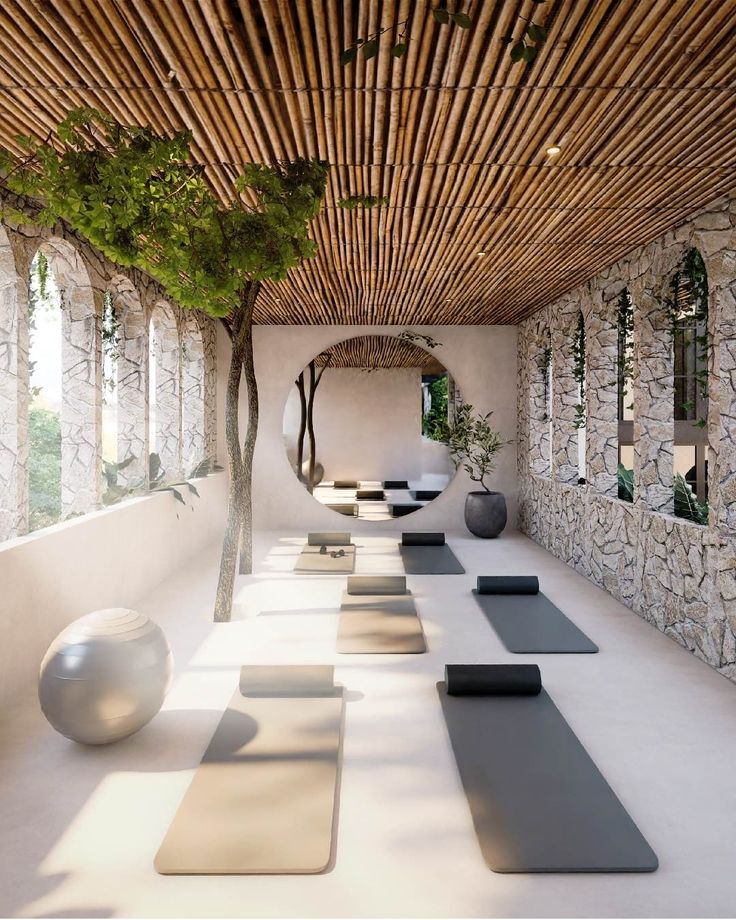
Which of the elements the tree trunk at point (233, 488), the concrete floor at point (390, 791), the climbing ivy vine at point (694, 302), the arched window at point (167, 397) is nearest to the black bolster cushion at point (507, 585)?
the concrete floor at point (390, 791)

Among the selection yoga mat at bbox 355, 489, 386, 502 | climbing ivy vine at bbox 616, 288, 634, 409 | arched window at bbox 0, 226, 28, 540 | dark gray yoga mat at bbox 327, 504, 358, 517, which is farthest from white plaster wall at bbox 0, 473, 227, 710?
yoga mat at bbox 355, 489, 386, 502

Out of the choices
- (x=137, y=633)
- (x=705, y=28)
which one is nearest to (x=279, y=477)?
(x=137, y=633)

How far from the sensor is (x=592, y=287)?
223 inches

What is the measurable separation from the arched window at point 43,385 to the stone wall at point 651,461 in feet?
13.3

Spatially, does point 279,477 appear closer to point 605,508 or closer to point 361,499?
point 361,499

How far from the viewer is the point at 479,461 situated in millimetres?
8109

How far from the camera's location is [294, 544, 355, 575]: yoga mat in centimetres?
592

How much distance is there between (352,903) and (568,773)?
3.48ft

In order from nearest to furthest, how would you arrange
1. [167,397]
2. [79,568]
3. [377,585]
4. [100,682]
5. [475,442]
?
1. [100,682]
2. [79,568]
3. [377,585]
4. [167,397]
5. [475,442]

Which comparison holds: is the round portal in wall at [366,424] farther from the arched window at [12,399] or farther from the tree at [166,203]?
the arched window at [12,399]

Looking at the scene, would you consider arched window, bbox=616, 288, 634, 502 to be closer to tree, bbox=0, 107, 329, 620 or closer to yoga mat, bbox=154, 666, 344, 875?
tree, bbox=0, 107, 329, 620

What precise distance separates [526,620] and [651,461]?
4.88ft

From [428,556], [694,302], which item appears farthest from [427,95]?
[428,556]

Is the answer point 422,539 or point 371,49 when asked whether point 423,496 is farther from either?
point 371,49
